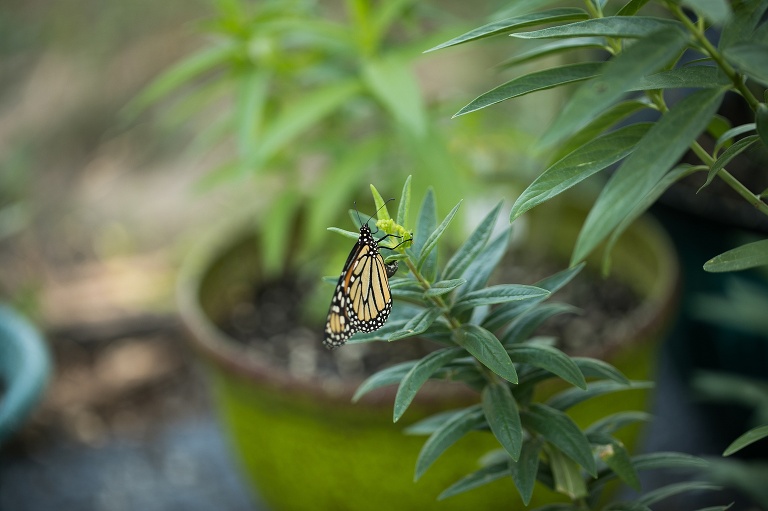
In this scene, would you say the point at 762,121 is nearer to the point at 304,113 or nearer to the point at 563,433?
the point at 563,433

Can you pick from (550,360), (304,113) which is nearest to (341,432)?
(304,113)

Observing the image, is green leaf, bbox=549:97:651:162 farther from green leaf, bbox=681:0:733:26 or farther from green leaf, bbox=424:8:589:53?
green leaf, bbox=681:0:733:26

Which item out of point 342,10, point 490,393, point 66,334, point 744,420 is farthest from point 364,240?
point 342,10

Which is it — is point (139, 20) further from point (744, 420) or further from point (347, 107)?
point (744, 420)

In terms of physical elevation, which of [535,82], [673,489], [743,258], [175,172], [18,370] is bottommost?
[175,172]

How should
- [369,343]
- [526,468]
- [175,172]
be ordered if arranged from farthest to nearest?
[175,172] → [369,343] → [526,468]
